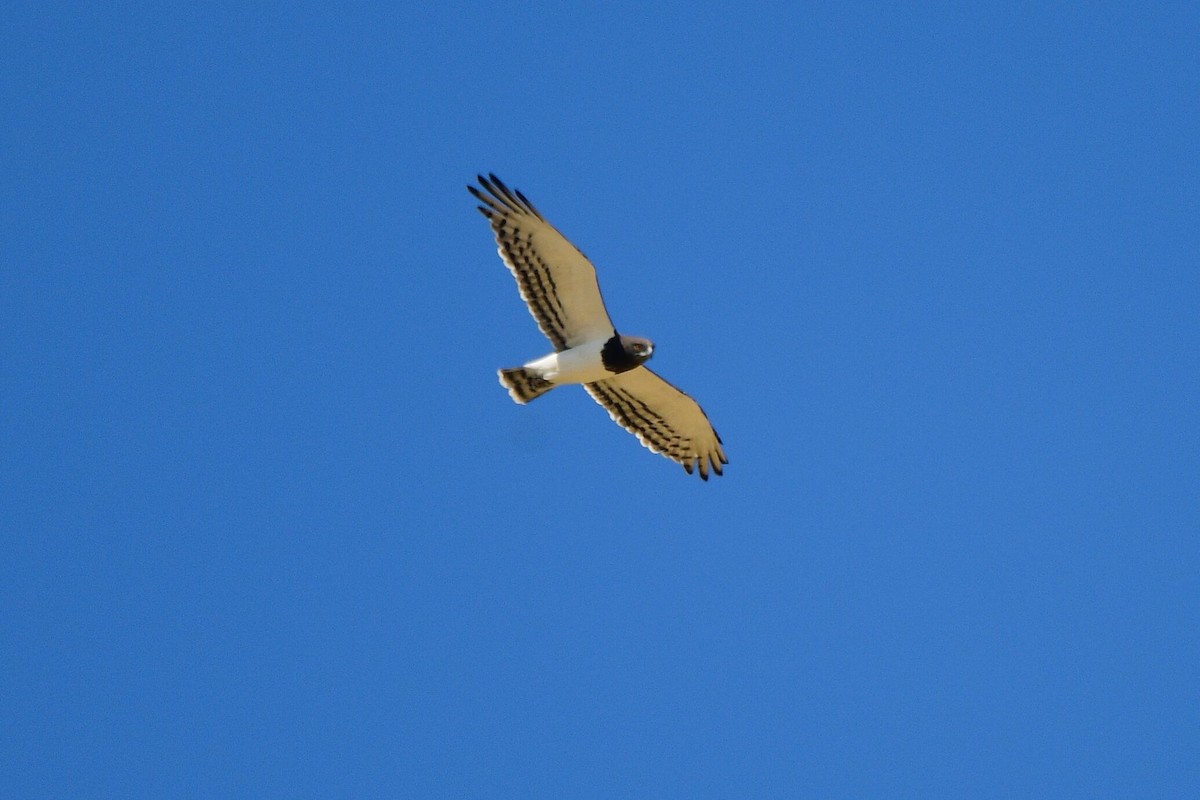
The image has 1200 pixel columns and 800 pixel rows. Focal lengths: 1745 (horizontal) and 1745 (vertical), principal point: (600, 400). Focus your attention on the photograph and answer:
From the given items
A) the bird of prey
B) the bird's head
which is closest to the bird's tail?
the bird of prey

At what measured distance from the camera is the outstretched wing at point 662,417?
19484 millimetres

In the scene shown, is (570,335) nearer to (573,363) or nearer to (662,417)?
(573,363)

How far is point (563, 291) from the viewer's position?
18.4 m

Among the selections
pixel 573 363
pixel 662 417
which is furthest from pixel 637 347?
pixel 662 417

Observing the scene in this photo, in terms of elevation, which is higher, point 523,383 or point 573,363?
point 573,363

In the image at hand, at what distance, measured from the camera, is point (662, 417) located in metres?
20.0

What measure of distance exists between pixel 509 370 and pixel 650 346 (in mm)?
1538

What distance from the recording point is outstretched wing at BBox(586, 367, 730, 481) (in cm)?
1948

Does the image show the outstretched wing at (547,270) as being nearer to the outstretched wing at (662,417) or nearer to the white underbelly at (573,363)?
the white underbelly at (573,363)

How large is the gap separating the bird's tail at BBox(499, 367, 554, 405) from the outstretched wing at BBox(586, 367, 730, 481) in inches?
39.4

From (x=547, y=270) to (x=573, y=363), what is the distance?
41.3 inches

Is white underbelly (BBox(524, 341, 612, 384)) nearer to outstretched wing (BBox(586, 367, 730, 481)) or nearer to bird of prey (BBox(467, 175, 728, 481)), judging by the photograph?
bird of prey (BBox(467, 175, 728, 481))

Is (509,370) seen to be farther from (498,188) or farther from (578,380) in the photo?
(498,188)

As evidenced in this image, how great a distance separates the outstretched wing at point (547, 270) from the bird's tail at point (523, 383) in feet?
1.37
